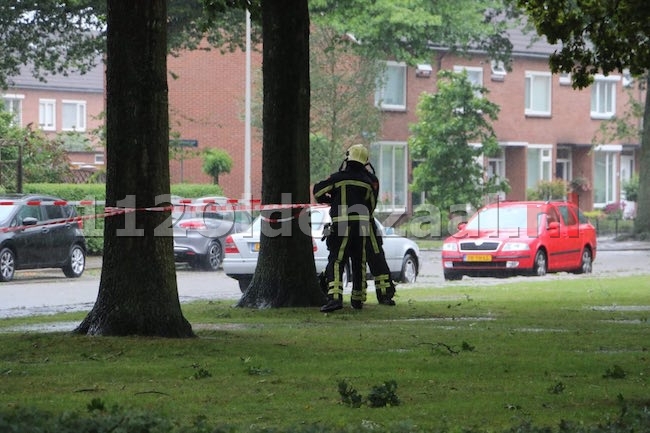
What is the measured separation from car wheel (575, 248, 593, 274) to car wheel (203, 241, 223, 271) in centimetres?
814

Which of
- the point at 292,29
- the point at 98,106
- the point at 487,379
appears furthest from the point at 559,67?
the point at 98,106

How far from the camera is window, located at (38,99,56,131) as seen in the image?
7531 centimetres

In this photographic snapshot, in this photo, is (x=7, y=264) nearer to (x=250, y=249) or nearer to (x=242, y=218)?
(x=250, y=249)

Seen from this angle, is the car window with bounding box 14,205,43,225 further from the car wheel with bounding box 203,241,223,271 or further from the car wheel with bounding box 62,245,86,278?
the car wheel with bounding box 203,241,223,271

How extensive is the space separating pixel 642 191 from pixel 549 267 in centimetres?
1902

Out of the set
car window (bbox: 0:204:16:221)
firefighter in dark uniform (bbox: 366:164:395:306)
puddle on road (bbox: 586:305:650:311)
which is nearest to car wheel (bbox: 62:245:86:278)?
car window (bbox: 0:204:16:221)

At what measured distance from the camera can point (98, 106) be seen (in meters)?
79.4

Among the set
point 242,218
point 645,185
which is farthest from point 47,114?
point 242,218

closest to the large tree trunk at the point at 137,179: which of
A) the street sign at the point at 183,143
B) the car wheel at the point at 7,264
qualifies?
the car wheel at the point at 7,264

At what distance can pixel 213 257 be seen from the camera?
32.1m

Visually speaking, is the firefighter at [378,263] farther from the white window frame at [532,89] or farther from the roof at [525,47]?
the white window frame at [532,89]

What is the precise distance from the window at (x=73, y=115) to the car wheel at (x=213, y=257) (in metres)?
46.4

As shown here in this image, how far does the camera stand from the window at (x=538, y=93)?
5891 centimetres

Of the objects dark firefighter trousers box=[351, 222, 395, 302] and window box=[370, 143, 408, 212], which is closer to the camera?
dark firefighter trousers box=[351, 222, 395, 302]
